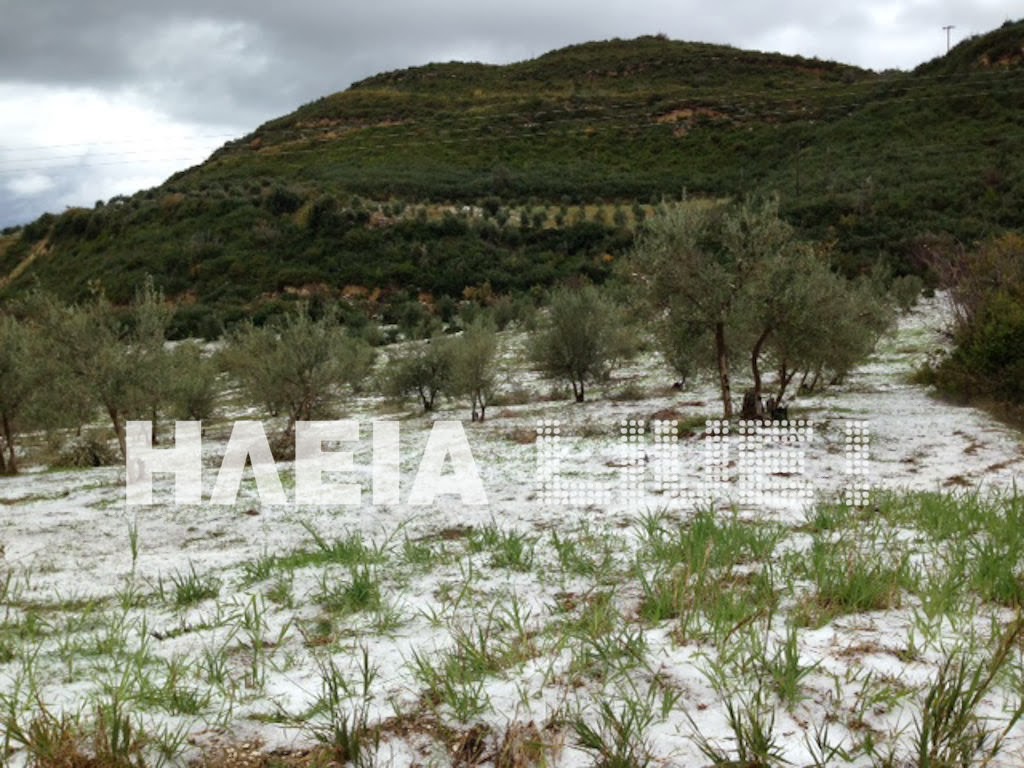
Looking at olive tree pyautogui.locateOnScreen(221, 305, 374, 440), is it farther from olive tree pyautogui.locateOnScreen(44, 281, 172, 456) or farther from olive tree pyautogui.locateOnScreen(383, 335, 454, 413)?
olive tree pyautogui.locateOnScreen(383, 335, 454, 413)

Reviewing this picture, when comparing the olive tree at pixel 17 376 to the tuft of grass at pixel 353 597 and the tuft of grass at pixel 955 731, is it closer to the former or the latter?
the tuft of grass at pixel 353 597

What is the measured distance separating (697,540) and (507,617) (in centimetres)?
166

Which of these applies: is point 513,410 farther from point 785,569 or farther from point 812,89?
point 812,89

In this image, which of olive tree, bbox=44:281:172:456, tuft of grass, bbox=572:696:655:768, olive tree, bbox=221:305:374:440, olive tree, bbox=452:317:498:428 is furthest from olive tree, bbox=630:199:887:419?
tuft of grass, bbox=572:696:655:768

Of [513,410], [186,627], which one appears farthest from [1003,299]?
[186,627]

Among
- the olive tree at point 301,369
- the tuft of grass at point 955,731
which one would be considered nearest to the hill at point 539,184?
the olive tree at point 301,369

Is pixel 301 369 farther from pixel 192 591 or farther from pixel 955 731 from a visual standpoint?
pixel 955 731

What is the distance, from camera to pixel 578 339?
2217 centimetres

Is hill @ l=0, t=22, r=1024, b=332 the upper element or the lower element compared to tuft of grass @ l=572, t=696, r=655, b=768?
upper

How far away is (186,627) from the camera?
434 cm

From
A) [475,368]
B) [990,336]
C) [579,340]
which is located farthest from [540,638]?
[579,340]

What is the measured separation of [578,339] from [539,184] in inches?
1483

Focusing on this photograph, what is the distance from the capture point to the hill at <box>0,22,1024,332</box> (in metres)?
43.6

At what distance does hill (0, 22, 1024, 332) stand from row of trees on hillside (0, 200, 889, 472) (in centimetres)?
1434
